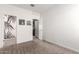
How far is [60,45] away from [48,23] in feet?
2.46

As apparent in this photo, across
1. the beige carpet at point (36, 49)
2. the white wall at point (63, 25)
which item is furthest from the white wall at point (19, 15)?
the white wall at point (63, 25)

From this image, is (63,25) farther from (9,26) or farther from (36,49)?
(9,26)

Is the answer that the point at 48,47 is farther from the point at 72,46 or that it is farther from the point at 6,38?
the point at 6,38

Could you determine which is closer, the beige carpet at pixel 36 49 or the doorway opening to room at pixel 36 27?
the beige carpet at pixel 36 49

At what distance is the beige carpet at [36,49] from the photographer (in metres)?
1.87

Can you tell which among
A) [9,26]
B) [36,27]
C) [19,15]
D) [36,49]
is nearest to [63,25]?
[36,27]

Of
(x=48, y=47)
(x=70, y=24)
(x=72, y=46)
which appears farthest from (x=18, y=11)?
(x=72, y=46)

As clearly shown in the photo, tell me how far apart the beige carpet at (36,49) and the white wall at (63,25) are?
0.66 ft

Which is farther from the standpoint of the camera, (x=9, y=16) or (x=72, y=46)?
(x=9, y=16)

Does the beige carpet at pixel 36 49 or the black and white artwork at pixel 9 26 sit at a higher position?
the black and white artwork at pixel 9 26

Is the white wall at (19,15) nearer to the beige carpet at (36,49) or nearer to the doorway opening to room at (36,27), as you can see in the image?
the doorway opening to room at (36,27)

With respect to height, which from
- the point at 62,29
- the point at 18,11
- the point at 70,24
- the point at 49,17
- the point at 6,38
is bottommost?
the point at 6,38

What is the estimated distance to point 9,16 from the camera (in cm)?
237

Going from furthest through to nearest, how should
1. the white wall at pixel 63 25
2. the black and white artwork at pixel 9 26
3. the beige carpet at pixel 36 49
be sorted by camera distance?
1. the black and white artwork at pixel 9 26
2. the white wall at pixel 63 25
3. the beige carpet at pixel 36 49
